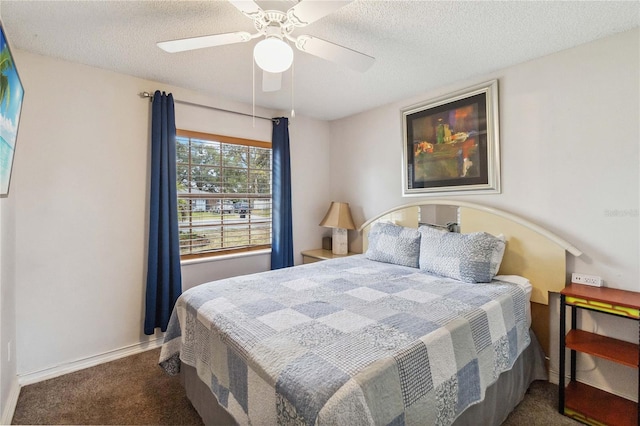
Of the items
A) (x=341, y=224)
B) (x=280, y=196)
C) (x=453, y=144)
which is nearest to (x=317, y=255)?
(x=341, y=224)

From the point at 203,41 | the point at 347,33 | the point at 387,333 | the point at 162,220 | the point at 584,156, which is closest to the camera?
the point at 387,333

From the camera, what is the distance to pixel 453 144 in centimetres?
271

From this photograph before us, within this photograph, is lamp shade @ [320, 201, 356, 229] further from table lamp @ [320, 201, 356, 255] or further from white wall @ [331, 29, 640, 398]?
white wall @ [331, 29, 640, 398]

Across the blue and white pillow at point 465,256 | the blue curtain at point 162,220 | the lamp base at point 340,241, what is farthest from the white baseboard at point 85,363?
the blue and white pillow at point 465,256

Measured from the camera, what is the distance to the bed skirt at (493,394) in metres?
1.46

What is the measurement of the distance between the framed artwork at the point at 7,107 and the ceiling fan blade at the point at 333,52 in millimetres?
1322

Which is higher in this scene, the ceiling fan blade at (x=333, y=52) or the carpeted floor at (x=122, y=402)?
the ceiling fan blade at (x=333, y=52)

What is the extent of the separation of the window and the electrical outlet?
2.86 metres

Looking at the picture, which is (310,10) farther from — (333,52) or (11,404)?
(11,404)

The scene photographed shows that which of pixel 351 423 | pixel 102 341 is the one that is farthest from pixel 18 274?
pixel 351 423

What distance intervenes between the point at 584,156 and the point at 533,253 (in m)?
0.76

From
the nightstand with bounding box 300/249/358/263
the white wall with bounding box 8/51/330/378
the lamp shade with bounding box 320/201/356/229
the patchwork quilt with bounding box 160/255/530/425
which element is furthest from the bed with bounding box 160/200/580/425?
the white wall with bounding box 8/51/330/378

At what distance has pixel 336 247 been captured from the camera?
3615mm

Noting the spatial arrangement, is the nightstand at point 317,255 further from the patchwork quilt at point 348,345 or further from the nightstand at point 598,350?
the nightstand at point 598,350
